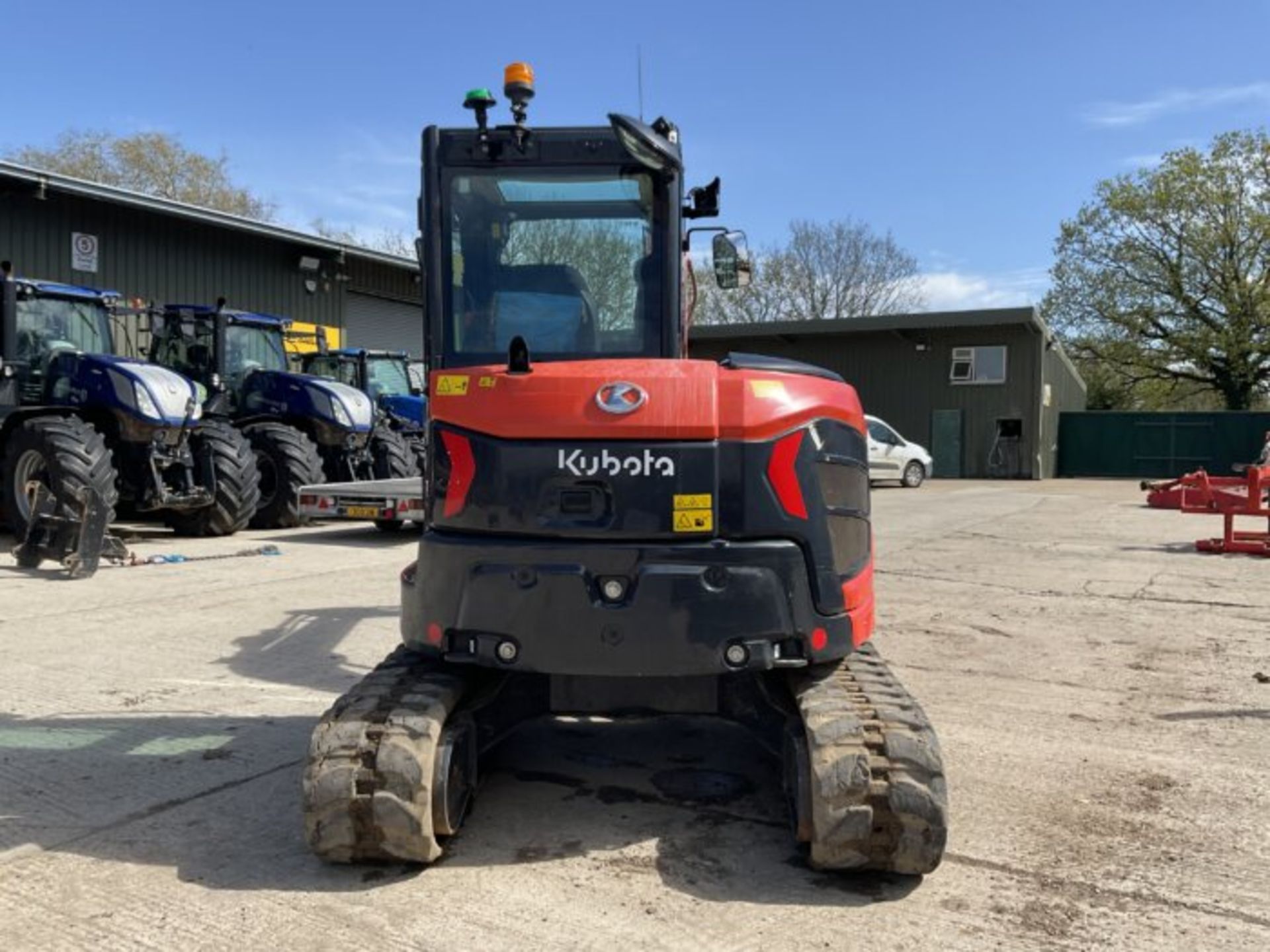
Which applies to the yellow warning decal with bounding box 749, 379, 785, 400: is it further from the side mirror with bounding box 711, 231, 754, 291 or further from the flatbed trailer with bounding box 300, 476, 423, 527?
the flatbed trailer with bounding box 300, 476, 423, 527

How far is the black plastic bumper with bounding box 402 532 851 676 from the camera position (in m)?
3.29

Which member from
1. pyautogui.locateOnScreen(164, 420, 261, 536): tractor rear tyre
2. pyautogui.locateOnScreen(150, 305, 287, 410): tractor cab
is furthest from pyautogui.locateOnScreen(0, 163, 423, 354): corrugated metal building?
pyautogui.locateOnScreen(164, 420, 261, 536): tractor rear tyre

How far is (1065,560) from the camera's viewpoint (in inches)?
453

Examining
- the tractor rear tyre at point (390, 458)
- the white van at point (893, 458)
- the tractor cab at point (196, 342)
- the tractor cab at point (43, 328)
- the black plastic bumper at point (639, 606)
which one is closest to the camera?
the black plastic bumper at point (639, 606)

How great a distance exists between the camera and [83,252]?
58.3 feet

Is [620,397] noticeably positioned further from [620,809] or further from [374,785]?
[620,809]

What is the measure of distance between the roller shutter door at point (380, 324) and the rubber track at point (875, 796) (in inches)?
859

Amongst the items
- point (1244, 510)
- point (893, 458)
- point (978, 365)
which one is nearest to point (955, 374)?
point (978, 365)

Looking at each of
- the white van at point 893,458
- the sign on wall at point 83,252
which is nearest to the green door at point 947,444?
the white van at point 893,458

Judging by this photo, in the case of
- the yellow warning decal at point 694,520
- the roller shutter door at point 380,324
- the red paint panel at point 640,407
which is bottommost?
the yellow warning decal at point 694,520

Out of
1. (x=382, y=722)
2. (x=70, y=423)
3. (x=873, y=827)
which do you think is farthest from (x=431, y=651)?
(x=70, y=423)

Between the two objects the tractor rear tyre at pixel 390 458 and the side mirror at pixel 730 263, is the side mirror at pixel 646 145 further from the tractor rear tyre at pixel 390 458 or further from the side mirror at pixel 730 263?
the tractor rear tyre at pixel 390 458

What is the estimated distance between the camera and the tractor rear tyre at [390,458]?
15.2m

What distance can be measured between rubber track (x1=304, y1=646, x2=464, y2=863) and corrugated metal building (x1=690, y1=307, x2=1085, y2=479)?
28288 millimetres
